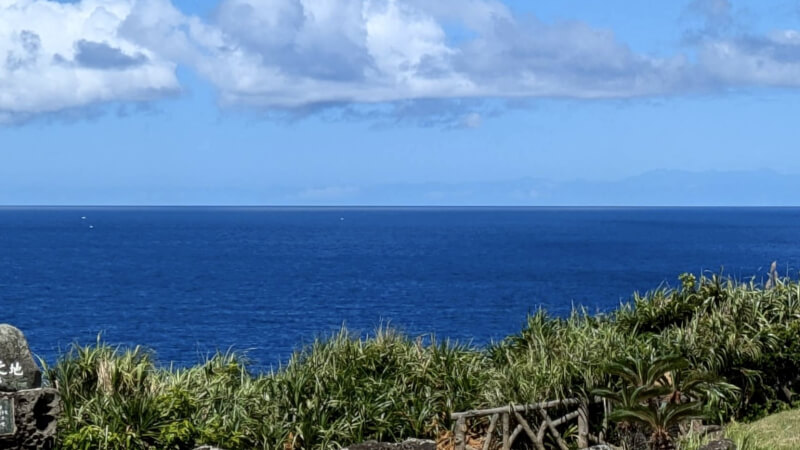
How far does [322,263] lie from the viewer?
103 metres

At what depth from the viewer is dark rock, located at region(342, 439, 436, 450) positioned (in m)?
12.3

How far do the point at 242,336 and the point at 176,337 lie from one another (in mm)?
3579

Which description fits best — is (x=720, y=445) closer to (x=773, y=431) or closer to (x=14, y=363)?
(x=773, y=431)

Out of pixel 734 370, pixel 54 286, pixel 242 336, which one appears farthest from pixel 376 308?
pixel 734 370

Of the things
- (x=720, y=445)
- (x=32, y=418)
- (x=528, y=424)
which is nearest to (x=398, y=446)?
(x=528, y=424)

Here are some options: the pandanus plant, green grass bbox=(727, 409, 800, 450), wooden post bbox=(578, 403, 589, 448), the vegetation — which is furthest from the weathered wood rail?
green grass bbox=(727, 409, 800, 450)

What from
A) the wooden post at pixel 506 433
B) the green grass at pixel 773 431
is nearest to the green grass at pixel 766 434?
the green grass at pixel 773 431

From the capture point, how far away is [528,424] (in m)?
14.5

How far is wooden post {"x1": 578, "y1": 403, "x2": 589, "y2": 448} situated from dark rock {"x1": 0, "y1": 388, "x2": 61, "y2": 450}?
7.36 m

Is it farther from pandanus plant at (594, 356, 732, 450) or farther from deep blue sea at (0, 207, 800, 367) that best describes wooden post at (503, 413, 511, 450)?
deep blue sea at (0, 207, 800, 367)

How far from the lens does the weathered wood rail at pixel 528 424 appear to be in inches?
555

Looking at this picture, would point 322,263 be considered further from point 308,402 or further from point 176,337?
point 308,402

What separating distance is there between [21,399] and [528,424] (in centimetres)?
718

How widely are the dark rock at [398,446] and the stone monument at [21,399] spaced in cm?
383
